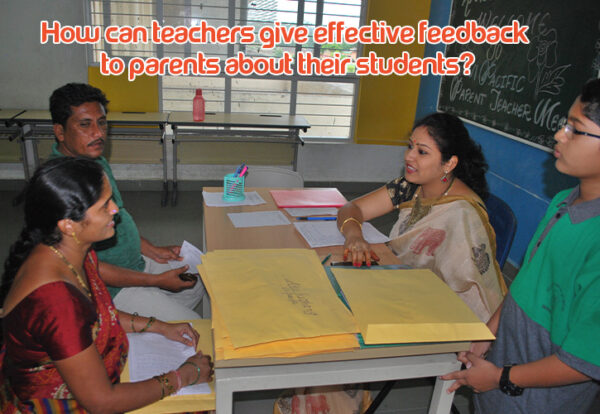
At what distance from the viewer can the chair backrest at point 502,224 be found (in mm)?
1726

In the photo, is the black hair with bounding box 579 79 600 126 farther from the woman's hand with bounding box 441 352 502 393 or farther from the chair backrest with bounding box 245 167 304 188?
the chair backrest with bounding box 245 167 304 188

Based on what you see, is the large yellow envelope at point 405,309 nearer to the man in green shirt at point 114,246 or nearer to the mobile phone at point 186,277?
the mobile phone at point 186,277

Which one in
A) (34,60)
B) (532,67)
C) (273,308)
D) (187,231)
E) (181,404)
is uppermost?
(532,67)

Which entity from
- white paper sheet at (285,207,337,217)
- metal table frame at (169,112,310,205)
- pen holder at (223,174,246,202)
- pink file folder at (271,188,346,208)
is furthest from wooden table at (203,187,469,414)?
metal table frame at (169,112,310,205)

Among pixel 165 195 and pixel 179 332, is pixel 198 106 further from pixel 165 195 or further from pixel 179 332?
pixel 179 332

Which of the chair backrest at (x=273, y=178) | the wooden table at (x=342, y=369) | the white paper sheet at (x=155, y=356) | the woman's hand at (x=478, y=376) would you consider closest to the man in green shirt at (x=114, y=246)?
the white paper sheet at (x=155, y=356)

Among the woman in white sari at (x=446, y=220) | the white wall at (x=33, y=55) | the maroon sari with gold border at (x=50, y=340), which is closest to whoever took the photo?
the maroon sari with gold border at (x=50, y=340)

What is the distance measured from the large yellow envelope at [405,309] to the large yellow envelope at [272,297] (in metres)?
0.05

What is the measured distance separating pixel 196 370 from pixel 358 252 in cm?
Result: 66

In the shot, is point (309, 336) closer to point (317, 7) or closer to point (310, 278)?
point (310, 278)

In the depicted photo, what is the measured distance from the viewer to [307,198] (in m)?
2.21

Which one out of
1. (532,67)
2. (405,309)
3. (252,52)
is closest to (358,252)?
(405,309)

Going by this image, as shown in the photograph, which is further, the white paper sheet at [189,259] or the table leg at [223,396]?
the white paper sheet at [189,259]

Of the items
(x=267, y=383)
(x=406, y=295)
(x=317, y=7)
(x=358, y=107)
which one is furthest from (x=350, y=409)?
(x=317, y=7)
